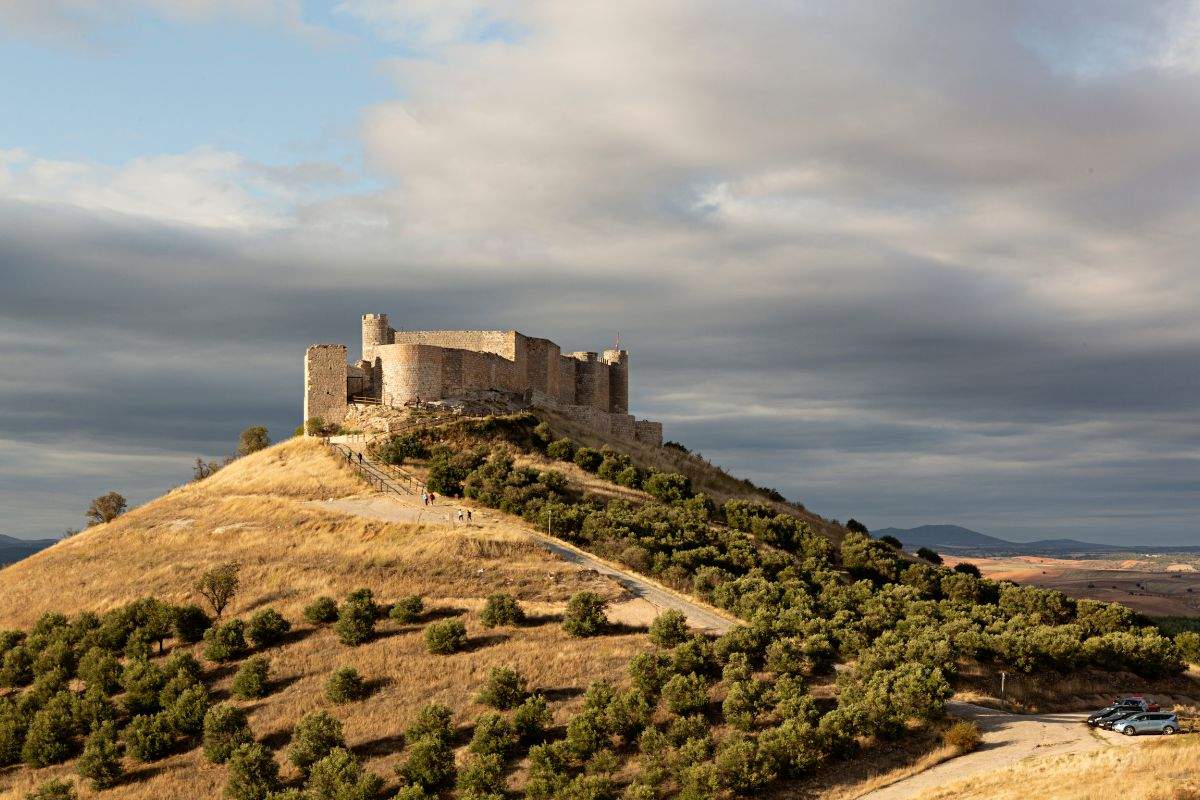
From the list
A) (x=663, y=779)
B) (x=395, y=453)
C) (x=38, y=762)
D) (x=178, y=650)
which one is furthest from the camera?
(x=395, y=453)

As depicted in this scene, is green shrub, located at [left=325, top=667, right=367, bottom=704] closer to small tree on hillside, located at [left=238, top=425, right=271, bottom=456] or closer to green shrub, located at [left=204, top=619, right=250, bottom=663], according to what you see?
green shrub, located at [left=204, top=619, right=250, bottom=663]

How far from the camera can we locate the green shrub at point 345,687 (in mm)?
33438

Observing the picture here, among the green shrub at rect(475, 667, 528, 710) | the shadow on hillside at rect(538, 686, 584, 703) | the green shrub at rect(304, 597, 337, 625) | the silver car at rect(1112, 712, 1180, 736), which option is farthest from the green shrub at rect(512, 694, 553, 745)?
the silver car at rect(1112, 712, 1180, 736)

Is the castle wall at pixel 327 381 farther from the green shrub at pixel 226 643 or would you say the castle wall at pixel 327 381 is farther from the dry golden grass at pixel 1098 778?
the dry golden grass at pixel 1098 778

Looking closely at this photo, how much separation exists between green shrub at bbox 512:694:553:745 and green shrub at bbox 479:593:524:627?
7661 millimetres

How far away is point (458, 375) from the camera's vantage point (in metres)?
70.5

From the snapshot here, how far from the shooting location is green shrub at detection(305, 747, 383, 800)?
27594 mm

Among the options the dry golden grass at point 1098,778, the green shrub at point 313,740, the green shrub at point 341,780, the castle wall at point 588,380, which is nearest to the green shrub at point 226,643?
the green shrub at point 313,740

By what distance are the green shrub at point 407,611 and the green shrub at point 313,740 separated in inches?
308

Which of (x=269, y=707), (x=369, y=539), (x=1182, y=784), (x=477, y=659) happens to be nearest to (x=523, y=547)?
(x=369, y=539)

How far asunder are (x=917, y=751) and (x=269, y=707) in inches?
842

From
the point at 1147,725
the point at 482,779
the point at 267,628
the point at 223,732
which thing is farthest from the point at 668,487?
the point at 482,779

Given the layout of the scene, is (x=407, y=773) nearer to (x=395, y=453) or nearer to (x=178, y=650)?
(x=178, y=650)

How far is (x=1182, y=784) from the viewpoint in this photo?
23.9 meters
